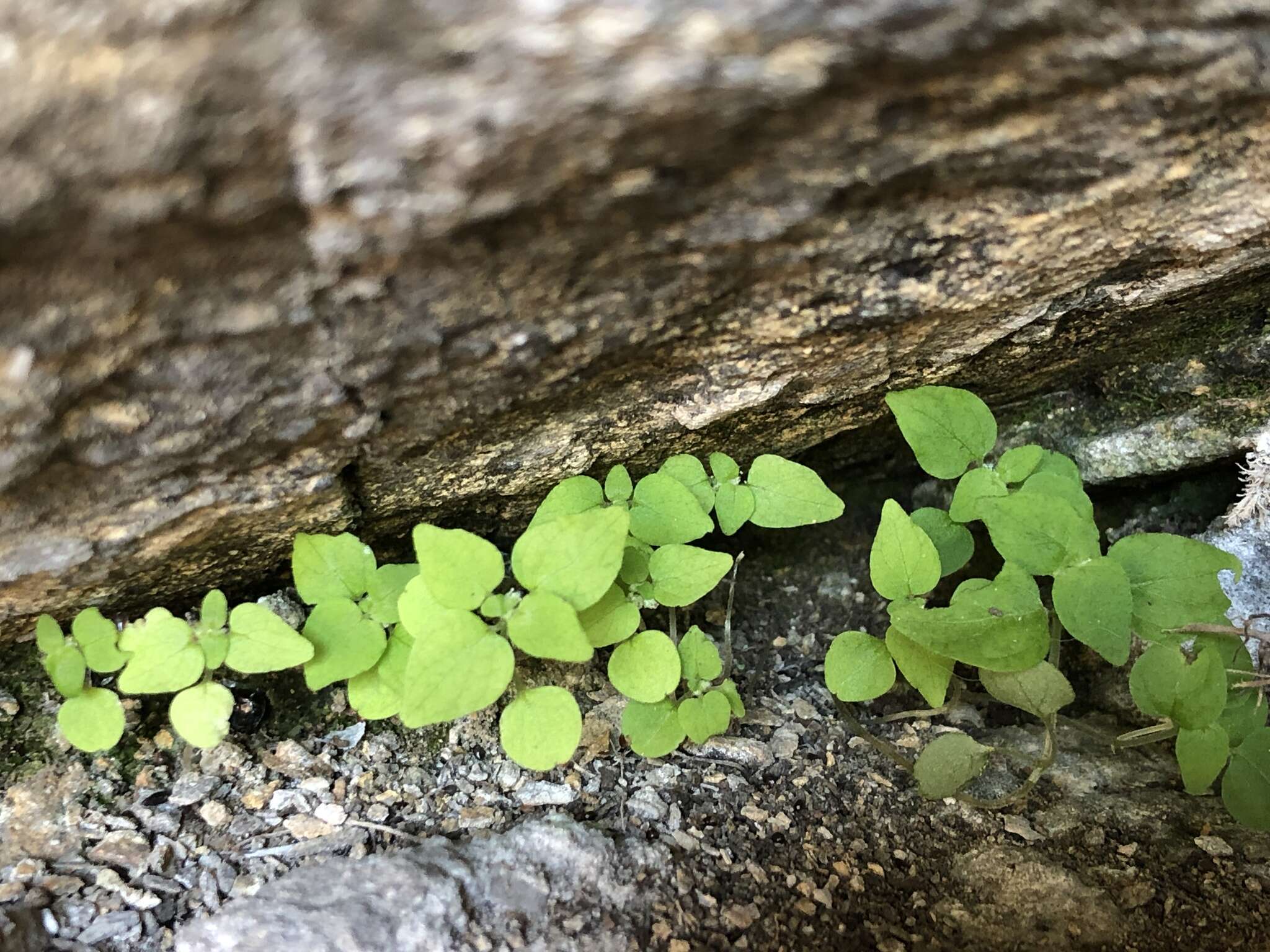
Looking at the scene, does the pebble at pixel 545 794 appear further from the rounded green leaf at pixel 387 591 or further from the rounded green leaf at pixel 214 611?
the rounded green leaf at pixel 214 611

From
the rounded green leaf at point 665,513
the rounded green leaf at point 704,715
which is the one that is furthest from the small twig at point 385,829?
the rounded green leaf at point 665,513

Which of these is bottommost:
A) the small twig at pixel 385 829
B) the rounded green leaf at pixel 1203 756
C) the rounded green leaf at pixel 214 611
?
the rounded green leaf at pixel 1203 756

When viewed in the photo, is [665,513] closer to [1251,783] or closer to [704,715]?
[704,715]

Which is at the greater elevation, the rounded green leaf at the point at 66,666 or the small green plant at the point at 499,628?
the rounded green leaf at the point at 66,666

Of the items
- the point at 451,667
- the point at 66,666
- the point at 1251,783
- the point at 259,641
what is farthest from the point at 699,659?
the point at 66,666

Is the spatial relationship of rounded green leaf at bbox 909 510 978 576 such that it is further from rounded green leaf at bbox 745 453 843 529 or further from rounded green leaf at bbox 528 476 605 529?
rounded green leaf at bbox 528 476 605 529

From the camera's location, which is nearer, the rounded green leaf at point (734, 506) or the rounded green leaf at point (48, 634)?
the rounded green leaf at point (48, 634)

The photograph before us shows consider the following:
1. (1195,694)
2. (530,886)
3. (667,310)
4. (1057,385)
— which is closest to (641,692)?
(530,886)

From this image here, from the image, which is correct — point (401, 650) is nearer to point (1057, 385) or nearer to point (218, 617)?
point (218, 617)
